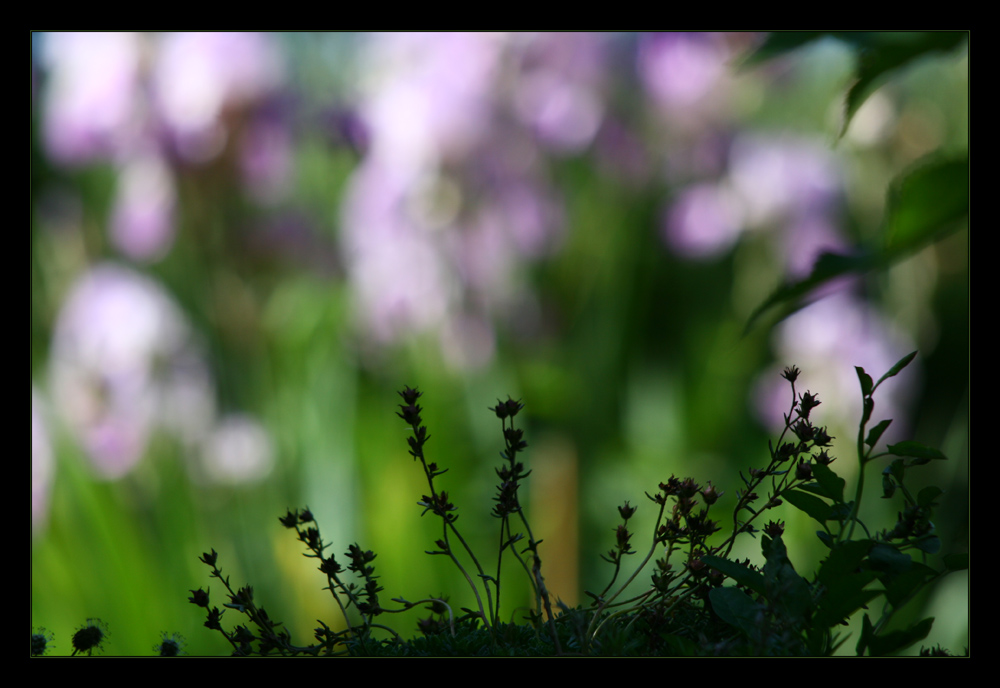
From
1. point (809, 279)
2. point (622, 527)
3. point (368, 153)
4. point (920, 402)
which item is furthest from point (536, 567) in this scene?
point (920, 402)

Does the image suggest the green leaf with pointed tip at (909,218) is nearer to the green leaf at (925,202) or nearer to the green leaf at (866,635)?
the green leaf at (925,202)

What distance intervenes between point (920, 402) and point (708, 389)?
373mm

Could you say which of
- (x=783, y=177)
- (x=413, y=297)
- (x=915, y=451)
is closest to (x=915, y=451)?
(x=915, y=451)

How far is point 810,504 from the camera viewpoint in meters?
0.37

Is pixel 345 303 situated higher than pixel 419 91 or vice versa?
pixel 419 91

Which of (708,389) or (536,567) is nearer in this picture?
(536,567)

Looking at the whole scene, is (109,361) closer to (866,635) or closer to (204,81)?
(204,81)

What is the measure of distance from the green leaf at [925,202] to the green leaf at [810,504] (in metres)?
0.17

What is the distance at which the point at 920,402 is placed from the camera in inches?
53.7

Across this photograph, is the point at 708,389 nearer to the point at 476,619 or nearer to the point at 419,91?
the point at 419,91

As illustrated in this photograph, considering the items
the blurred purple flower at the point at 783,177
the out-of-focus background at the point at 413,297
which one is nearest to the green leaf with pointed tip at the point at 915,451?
the out-of-focus background at the point at 413,297

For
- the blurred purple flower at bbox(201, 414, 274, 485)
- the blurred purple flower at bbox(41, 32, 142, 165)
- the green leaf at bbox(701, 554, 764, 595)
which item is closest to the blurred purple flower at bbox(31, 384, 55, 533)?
the blurred purple flower at bbox(201, 414, 274, 485)

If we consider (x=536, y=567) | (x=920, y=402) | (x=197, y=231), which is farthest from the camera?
(x=920, y=402)

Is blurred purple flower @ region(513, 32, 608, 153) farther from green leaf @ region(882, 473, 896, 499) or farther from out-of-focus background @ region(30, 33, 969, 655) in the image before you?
green leaf @ region(882, 473, 896, 499)
